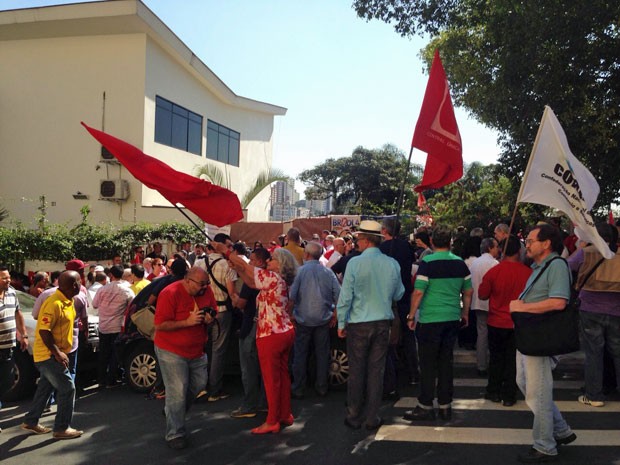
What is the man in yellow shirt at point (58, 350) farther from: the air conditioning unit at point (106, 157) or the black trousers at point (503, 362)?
the air conditioning unit at point (106, 157)

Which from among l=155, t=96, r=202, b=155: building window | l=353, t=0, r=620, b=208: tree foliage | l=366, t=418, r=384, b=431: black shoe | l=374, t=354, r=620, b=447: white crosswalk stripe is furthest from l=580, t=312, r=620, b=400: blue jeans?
l=155, t=96, r=202, b=155: building window

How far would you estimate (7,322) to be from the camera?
623 cm

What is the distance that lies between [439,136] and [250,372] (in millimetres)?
3591

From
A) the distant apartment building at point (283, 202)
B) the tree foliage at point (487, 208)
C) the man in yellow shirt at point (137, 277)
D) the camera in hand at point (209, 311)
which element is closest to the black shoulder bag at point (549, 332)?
the camera in hand at point (209, 311)

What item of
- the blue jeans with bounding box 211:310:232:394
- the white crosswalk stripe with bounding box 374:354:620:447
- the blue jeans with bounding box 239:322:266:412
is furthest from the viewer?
the blue jeans with bounding box 211:310:232:394

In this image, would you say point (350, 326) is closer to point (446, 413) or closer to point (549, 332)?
point (446, 413)

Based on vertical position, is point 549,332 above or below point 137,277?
below

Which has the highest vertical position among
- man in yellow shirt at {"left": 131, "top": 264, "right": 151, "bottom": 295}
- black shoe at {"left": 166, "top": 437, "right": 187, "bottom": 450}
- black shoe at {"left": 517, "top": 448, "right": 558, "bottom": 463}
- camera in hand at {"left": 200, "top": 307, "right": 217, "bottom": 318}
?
man in yellow shirt at {"left": 131, "top": 264, "right": 151, "bottom": 295}

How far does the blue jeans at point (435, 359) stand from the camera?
594 cm

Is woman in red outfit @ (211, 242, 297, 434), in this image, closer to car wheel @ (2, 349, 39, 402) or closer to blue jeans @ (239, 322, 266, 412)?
blue jeans @ (239, 322, 266, 412)

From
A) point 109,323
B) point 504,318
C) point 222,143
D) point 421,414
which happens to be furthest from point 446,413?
point 222,143

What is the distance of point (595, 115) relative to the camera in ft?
44.8

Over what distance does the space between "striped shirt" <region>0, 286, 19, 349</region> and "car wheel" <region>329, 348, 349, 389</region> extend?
3.73m

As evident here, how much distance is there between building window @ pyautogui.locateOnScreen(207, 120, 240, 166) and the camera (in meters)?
28.7
